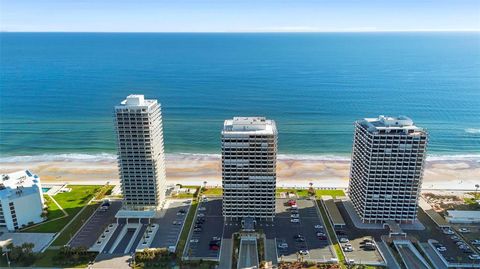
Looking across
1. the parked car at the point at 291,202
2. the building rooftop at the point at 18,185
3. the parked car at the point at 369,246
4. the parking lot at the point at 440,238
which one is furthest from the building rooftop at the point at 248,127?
the building rooftop at the point at 18,185

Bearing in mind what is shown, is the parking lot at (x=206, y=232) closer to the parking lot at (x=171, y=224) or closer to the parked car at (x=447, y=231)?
the parking lot at (x=171, y=224)

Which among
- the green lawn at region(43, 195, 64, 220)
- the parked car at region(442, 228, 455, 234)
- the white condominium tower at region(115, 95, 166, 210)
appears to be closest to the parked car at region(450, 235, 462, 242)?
the parked car at region(442, 228, 455, 234)

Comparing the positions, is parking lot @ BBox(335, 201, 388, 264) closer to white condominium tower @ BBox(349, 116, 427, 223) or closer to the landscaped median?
white condominium tower @ BBox(349, 116, 427, 223)

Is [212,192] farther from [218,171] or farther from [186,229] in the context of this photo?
[218,171]

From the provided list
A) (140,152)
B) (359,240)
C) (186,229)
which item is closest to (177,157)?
(140,152)

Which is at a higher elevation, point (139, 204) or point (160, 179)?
point (160, 179)

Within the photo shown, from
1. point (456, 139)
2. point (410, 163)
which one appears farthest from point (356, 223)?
point (456, 139)

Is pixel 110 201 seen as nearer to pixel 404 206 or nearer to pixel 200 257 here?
pixel 200 257
